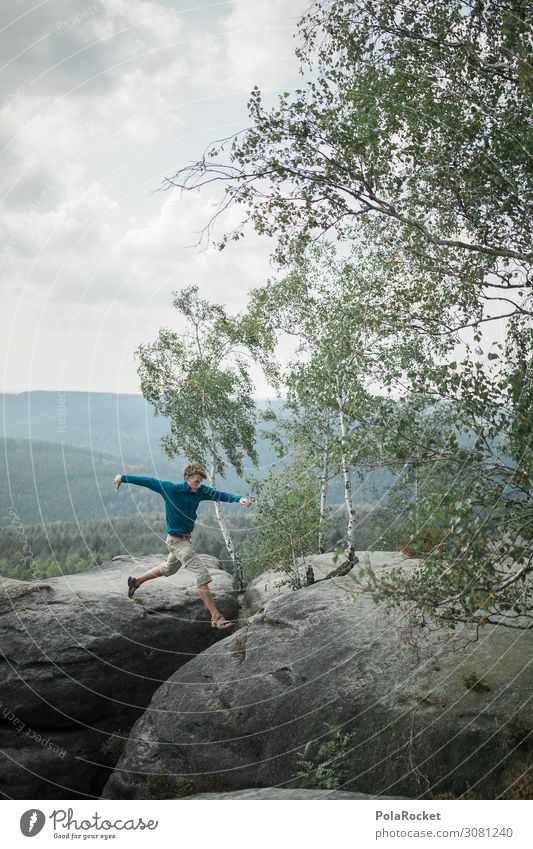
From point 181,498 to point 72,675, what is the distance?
5.59m

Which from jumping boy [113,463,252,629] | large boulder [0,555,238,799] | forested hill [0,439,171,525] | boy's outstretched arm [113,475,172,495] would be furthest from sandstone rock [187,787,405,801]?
forested hill [0,439,171,525]

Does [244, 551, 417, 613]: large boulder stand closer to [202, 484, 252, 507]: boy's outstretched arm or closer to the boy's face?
[202, 484, 252, 507]: boy's outstretched arm

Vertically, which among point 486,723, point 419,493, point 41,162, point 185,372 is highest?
point 41,162

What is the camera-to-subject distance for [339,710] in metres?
8.60

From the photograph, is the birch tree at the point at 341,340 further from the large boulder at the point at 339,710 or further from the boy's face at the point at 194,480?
the boy's face at the point at 194,480

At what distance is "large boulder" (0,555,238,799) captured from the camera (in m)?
11.9

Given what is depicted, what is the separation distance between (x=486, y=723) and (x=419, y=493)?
3175 mm

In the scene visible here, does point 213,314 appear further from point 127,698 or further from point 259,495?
point 127,698

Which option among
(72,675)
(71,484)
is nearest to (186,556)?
(72,675)

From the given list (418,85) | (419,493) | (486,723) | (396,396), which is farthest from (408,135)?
(486,723)

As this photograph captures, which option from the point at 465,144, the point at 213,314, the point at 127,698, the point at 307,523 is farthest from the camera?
the point at 213,314

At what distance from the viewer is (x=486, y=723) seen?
24.6 ft
